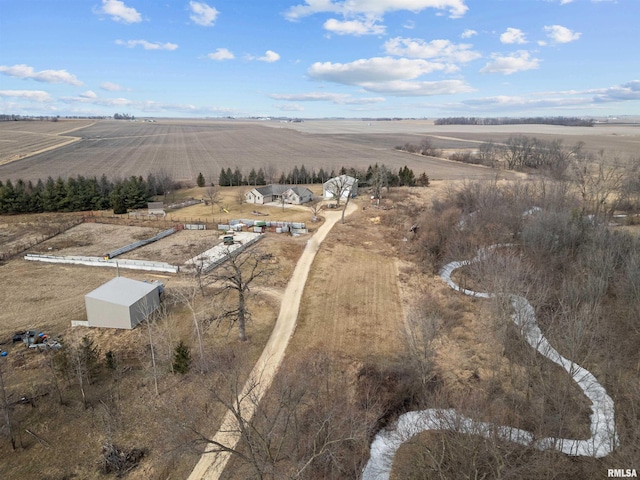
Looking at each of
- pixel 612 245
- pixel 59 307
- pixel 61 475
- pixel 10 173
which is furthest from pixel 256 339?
pixel 10 173

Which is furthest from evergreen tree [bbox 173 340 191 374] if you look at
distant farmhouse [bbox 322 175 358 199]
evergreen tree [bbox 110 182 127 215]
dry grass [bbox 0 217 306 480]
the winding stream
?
distant farmhouse [bbox 322 175 358 199]

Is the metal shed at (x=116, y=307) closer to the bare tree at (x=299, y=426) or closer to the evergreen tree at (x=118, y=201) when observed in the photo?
the bare tree at (x=299, y=426)

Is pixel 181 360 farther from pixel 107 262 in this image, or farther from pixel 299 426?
pixel 107 262

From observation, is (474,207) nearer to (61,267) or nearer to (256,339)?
(256,339)

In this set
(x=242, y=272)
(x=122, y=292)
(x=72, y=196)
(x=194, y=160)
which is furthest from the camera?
(x=194, y=160)

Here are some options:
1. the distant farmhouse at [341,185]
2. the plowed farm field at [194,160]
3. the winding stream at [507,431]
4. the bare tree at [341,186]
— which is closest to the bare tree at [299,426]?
the winding stream at [507,431]

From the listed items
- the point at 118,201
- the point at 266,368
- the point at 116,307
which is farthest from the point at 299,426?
the point at 118,201
